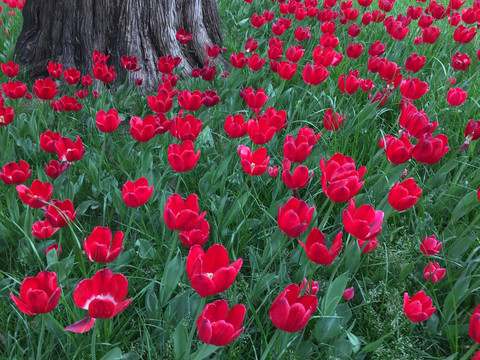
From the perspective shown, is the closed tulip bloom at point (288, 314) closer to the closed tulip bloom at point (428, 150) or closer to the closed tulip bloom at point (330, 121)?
the closed tulip bloom at point (428, 150)

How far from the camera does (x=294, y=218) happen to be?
4.09 ft

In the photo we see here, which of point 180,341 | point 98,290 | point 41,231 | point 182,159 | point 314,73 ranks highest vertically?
point 314,73

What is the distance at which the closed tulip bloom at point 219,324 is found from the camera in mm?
918

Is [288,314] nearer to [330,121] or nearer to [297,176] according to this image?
[297,176]

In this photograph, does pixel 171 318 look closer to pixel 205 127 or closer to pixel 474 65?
pixel 205 127

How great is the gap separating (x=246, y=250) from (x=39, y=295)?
3.01 feet

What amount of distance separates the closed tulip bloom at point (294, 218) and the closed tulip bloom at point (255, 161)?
1.02 feet

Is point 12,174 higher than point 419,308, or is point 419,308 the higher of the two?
point 12,174

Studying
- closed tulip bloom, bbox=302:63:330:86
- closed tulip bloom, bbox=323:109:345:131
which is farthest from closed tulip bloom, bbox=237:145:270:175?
closed tulip bloom, bbox=302:63:330:86

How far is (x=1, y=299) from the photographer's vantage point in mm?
1456

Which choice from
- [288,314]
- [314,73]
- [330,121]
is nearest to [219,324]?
[288,314]

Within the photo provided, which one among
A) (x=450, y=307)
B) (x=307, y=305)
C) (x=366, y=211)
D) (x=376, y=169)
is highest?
(x=366, y=211)

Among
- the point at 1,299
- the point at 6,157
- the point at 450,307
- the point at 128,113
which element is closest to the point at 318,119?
the point at 128,113

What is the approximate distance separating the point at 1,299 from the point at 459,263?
5.38ft
